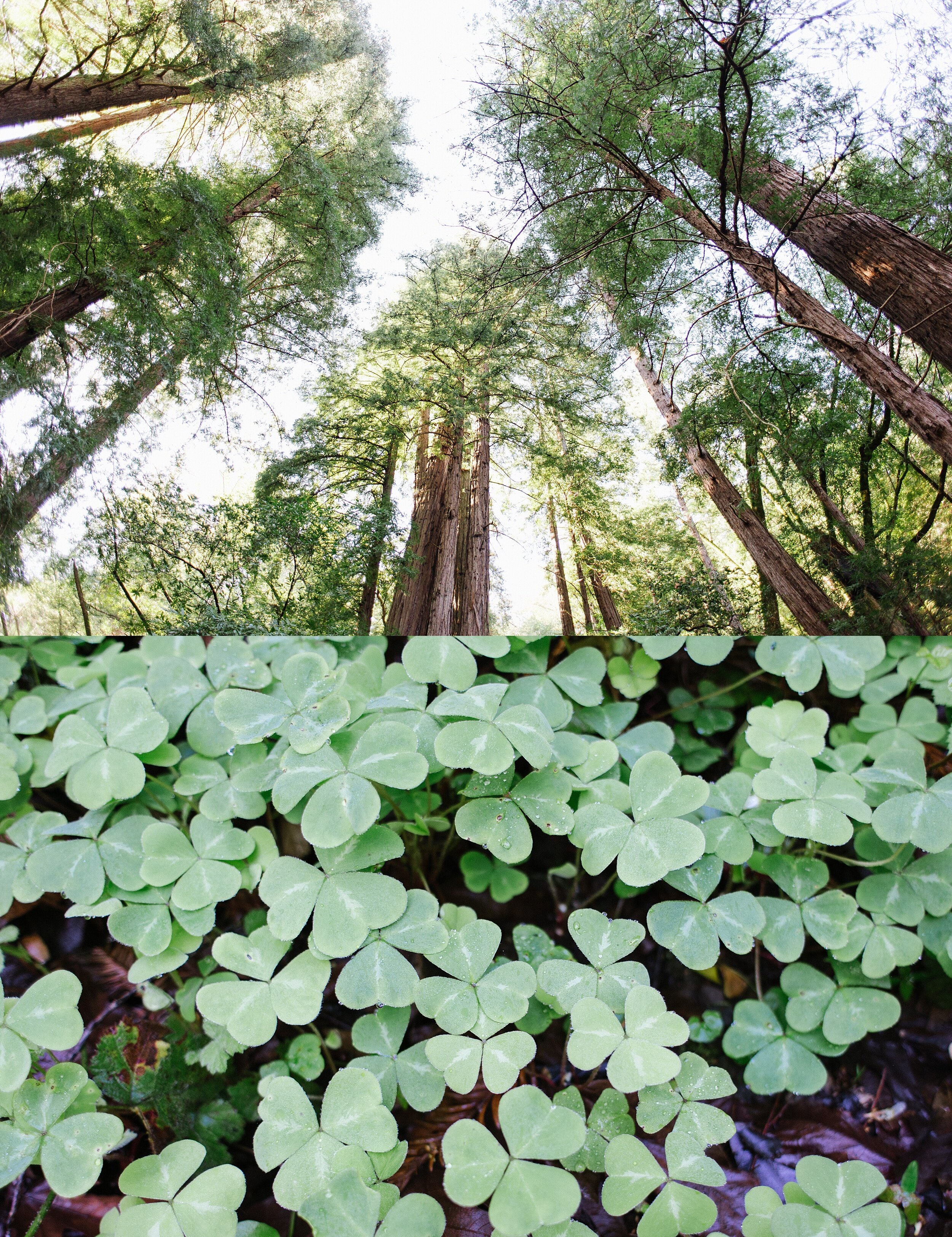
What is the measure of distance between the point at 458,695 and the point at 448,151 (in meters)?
1.26

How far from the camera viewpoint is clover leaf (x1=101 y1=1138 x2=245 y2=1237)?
1.96 ft

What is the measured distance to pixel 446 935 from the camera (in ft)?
2.16

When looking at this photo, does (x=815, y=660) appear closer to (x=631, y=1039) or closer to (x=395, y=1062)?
(x=631, y=1039)

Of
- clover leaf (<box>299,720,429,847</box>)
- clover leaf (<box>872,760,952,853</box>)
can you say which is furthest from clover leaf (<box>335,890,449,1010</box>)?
clover leaf (<box>872,760,952,853</box>)

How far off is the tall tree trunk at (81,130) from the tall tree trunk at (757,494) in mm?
1404

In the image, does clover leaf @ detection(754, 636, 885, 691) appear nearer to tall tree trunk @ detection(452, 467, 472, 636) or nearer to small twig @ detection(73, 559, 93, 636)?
tall tree trunk @ detection(452, 467, 472, 636)

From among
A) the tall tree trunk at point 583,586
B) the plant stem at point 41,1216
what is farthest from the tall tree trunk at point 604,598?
the plant stem at point 41,1216

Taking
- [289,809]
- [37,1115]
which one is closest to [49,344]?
[289,809]

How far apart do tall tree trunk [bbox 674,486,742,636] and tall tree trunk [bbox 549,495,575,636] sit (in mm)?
263

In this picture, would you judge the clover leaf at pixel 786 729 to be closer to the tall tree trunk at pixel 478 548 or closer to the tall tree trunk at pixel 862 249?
the tall tree trunk at pixel 478 548

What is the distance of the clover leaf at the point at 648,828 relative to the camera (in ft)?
2.23

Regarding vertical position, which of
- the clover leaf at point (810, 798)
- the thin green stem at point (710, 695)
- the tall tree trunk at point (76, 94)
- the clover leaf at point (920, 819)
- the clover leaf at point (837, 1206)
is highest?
the tall tree trunk at point (76, 94)

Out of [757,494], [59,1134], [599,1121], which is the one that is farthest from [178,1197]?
[757,494]

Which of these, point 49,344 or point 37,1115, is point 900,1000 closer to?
point 37,1115
